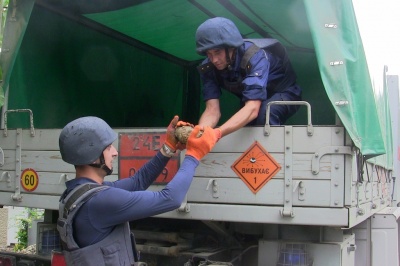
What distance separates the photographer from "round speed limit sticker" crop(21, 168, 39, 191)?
4062 millimetres

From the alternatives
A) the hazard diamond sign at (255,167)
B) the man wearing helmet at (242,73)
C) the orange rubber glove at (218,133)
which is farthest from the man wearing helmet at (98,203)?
the man wearing helmet at (242,73)

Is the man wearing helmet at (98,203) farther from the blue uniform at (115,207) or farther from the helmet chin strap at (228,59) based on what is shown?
the helmet chin strap at (228,59)

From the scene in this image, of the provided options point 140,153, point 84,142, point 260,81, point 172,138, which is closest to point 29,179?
point 140,153

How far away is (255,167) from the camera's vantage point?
336 centimetres

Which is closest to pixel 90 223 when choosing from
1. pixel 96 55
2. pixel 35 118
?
pixel 35 118

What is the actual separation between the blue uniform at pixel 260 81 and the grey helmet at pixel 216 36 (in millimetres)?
190

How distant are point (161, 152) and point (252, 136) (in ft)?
1.90

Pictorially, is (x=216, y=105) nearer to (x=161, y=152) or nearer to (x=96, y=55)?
(x=161, y=152)

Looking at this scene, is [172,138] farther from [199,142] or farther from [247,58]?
[247,58]

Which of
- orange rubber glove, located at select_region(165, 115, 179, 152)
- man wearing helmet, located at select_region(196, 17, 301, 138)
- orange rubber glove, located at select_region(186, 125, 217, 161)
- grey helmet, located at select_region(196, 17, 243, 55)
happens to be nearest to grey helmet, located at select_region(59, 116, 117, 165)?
orange rubber glove, located at select_region(186, 125, 217, 161)

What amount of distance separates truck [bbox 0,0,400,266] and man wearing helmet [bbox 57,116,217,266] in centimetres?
60

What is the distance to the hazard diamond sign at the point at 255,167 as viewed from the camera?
3.31 meters

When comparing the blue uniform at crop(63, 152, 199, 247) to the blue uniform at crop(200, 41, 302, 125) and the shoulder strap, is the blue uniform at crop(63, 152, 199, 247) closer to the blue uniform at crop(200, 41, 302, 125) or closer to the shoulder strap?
the shoulder strap

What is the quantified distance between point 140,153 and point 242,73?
90 centimetres
